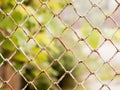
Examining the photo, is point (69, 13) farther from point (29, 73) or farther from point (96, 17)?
point (96, 17)

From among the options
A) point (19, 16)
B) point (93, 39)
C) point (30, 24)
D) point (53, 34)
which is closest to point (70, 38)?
point (30, 24)

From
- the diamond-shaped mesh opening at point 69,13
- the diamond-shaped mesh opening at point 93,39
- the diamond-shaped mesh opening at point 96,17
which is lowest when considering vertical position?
the diamond-shaped mesh opening at point 93,39

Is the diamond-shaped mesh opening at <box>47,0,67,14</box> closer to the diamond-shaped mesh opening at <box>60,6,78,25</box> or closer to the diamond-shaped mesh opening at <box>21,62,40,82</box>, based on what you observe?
the diamond-shaped mesh opening at <box>60,6,78,25</box>

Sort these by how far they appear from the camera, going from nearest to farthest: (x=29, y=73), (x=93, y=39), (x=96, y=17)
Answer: (x=93, y=39)
(x=96, y=17)
(x=29, y=73)

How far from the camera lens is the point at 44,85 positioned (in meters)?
2.85

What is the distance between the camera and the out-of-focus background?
3.76 ft

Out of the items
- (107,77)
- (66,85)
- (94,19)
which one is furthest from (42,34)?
(66,85)

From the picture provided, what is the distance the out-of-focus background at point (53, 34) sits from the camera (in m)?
1.14

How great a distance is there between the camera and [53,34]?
137 centimetres

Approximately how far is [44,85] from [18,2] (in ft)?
5.59

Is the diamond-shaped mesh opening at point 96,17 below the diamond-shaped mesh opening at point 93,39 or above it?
above

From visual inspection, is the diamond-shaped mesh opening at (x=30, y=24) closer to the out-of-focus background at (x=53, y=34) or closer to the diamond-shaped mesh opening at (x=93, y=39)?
the out-of-focus background at (x=53, y=34)

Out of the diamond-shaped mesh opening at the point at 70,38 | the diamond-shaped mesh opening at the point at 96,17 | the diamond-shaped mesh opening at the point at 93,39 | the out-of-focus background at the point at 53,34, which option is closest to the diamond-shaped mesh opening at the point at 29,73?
the out-of-focus background at the point at 53,34

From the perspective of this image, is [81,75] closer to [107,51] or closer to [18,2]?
[107,51]
